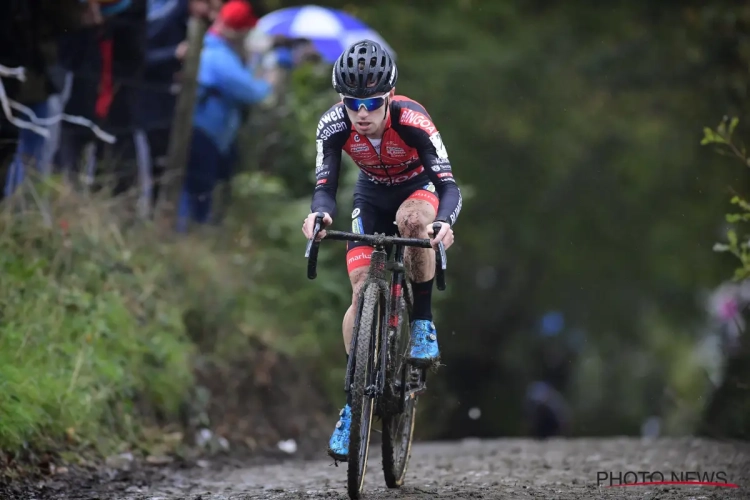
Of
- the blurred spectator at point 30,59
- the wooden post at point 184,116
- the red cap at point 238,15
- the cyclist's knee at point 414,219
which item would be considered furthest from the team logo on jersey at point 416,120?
the red cap at point 238,15

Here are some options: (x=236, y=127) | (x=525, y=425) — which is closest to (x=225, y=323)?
(x=236, y=127)

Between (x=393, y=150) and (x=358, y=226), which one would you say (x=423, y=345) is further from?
(x=393, y=150)

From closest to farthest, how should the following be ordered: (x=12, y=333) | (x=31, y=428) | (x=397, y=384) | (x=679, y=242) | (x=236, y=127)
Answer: (x=397, y=384) → (x=31, y=428) → (x=12, y=333) → (x=236, y=127) → (x=679, y=242)

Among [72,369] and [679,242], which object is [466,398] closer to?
[679,242]

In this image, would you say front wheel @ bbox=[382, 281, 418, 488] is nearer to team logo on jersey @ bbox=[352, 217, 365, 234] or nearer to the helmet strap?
team logo on jersey @ bbox=[352, 217, 365, 234]

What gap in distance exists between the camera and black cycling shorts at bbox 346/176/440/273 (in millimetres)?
8078

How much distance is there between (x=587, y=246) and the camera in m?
22.0

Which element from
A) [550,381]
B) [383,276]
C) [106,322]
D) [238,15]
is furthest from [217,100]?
[550,381]

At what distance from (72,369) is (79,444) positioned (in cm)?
64

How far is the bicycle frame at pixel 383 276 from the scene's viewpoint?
23.7ft

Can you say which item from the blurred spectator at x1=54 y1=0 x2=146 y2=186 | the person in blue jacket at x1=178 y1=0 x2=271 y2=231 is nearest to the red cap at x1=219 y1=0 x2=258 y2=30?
the person in blue jacket at x1=178 y1=0 x2=271 y2=231

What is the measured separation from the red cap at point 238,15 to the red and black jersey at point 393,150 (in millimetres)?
5384

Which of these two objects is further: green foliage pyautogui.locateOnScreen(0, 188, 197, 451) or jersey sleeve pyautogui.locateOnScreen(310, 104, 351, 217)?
green foliage pyautogui.locateOnScreen(0, 188, 197, 451)

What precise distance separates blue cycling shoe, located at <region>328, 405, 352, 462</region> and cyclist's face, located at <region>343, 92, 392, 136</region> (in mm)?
1641
